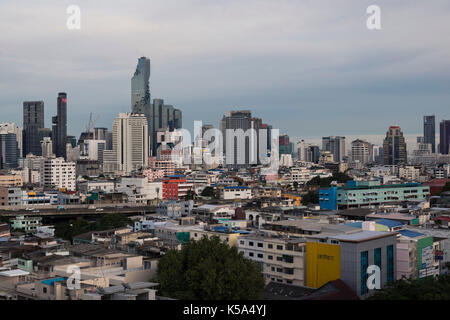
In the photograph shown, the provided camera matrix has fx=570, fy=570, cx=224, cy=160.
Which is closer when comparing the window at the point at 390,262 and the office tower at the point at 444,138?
the window at the point at 390,262

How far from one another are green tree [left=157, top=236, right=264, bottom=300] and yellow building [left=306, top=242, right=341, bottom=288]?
6.77 feet

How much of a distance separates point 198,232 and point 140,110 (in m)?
91.5

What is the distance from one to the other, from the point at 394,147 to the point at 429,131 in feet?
84.7

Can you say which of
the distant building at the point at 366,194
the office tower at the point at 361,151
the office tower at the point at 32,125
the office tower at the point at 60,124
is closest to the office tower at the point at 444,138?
the office tower at the point at 361,151

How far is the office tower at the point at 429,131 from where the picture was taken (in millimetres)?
103938

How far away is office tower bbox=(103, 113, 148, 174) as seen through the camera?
243 ft

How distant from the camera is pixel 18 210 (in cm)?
2867

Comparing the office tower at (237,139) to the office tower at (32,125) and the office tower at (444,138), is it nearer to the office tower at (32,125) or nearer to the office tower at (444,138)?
the office tower at (32,125)

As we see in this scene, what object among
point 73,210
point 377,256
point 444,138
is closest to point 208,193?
point 73,210

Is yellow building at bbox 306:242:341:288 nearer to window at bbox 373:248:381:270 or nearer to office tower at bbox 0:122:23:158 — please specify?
window at bbox 373:248:381:270

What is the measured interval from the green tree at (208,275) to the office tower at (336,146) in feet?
316

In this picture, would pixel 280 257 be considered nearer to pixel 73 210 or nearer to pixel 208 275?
pixel 208 275

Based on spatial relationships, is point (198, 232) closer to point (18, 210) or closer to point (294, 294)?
point (294, 294)
